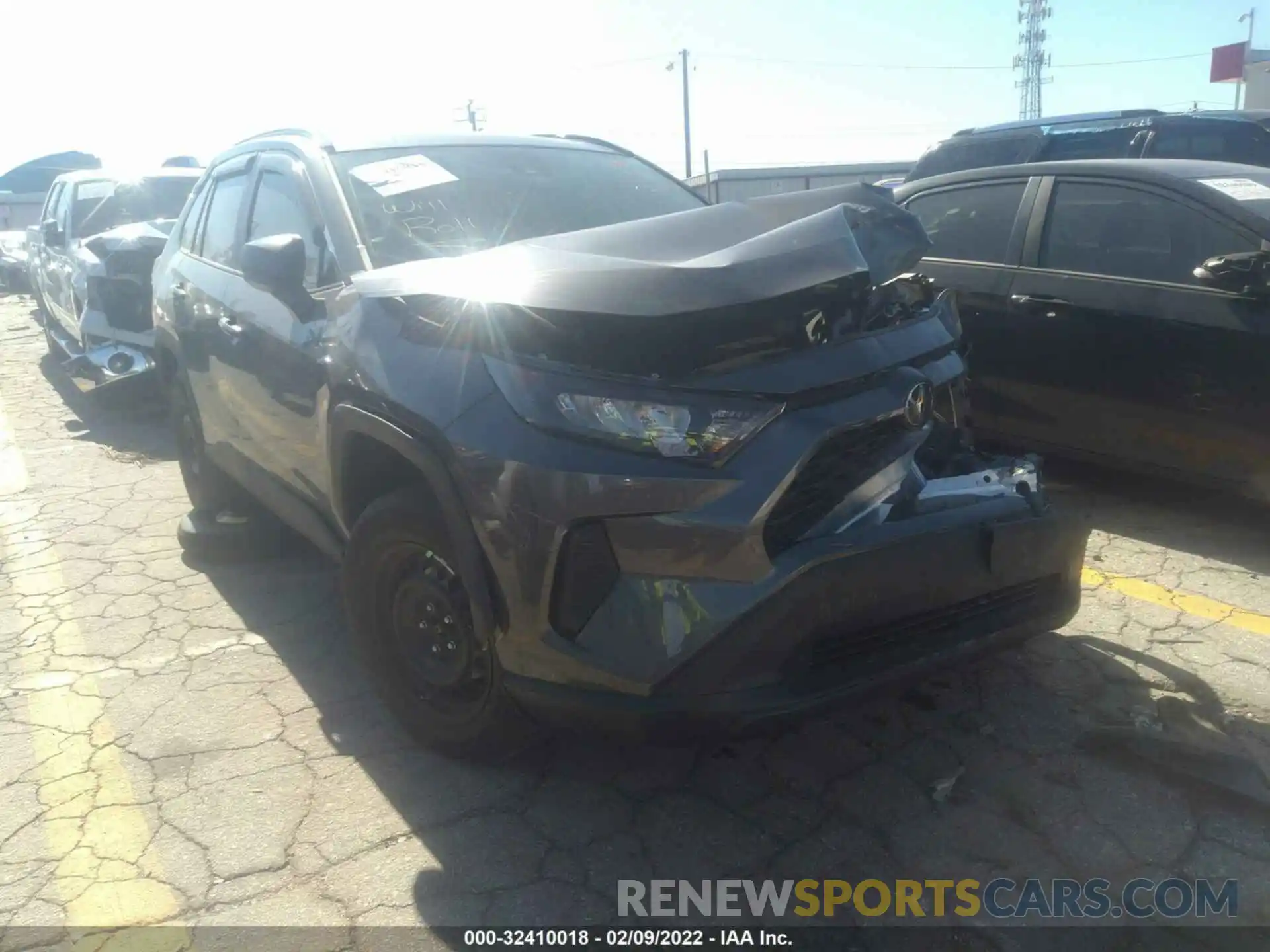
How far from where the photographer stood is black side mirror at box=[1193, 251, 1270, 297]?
12.7ft

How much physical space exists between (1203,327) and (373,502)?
3335 millimetres

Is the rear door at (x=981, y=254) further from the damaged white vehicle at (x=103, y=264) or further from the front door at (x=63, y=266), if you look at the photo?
the front door at (x=63, y=266)

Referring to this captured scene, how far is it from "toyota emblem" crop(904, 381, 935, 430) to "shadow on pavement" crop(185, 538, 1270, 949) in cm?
62

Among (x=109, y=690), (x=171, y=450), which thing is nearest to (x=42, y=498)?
(x=171, y=450)

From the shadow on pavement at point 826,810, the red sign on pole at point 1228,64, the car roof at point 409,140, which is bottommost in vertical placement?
the shadow on pavement at point 826,810

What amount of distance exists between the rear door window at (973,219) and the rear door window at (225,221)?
3110 mm

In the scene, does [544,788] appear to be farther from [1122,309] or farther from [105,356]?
[105,356]

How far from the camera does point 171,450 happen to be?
698 centimetres

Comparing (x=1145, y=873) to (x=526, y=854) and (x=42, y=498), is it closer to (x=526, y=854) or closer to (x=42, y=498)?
(x=526, y=854)

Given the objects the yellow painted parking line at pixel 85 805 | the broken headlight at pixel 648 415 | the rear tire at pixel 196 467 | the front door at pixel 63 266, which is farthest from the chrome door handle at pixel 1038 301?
the front door at pixel 63 266

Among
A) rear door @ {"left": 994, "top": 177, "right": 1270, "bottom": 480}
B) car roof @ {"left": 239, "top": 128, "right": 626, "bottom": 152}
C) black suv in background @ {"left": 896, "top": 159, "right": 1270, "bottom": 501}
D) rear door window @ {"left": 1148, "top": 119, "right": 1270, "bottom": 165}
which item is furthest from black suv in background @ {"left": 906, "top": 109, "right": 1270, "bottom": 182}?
car roof @ {"left": 239, "top": 128, "right": 626, "bottom": 152}

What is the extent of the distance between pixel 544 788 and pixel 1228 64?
158 ft

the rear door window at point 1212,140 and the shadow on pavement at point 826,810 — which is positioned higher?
the rear door window at point 1212,140

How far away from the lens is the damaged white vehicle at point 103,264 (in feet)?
25.8
